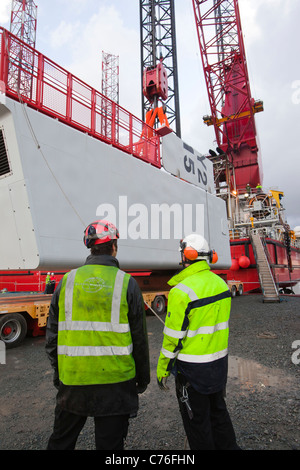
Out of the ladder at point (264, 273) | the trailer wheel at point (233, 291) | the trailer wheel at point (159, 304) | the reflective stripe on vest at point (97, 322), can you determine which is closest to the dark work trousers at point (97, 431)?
the reflective stripe on vest at point (97, 322)

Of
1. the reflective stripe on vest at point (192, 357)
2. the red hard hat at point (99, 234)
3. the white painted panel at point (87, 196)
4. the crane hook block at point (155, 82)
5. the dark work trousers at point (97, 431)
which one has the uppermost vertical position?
the crane hook block at point (155, 82)

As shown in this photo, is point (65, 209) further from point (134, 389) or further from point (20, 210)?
point (134, 389)

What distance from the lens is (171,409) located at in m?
3.17

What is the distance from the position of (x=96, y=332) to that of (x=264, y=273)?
14148 mm

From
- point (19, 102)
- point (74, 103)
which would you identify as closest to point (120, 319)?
point (19, 102)

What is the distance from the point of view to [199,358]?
79.0 inches

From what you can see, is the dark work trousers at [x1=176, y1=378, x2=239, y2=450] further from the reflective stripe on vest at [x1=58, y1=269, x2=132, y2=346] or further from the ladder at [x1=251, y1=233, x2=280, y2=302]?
the ladder at [x1=251, y1=233, x2=280, y2=302]

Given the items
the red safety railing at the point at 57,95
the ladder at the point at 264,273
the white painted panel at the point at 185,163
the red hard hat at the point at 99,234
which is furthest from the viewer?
the ladder at the point at 264,273

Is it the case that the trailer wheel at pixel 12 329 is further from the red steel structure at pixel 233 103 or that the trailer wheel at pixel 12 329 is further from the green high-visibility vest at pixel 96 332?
the red steel structure at pixel 233 103

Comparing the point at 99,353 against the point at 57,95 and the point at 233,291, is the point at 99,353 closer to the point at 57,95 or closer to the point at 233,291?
the point at 57,95

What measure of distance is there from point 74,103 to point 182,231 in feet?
13.9

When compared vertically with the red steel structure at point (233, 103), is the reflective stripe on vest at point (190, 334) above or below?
below

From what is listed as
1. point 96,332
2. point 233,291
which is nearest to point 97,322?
point 96,332

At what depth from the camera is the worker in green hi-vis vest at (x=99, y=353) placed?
1.65 m
